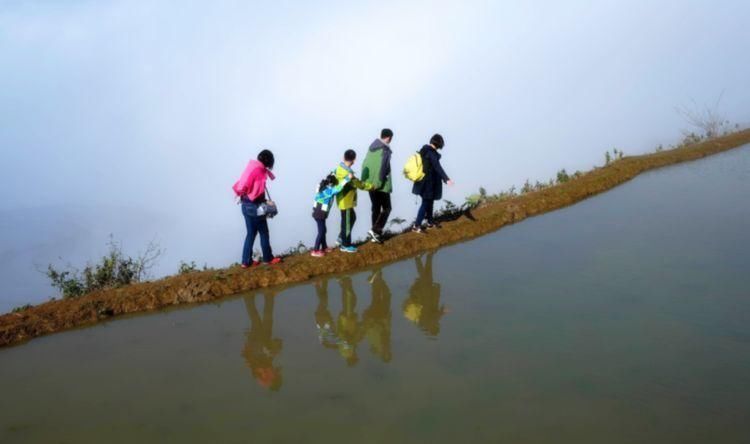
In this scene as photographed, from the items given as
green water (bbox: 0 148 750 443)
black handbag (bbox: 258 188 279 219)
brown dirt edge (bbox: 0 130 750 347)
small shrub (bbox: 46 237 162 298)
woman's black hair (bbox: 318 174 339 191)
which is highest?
woman's black hair (bbox: 318 174 339 191)

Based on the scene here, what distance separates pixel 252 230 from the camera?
8875 mm

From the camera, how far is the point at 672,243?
27.3ft

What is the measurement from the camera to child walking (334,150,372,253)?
29.4 feet

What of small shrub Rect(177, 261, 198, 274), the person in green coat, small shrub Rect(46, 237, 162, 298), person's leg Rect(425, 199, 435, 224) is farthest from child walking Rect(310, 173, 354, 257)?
small shrub Rect(46, 237, 162, 298)

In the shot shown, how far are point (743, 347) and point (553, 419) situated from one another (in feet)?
7.57

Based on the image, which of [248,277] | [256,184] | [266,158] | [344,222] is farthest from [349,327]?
[266,158]

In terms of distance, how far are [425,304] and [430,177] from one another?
3575 mm

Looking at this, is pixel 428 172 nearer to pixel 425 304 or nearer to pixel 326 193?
pixel 326 193

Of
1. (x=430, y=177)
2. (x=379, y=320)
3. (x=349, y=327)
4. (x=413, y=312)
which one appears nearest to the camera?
(x=349, y=327)

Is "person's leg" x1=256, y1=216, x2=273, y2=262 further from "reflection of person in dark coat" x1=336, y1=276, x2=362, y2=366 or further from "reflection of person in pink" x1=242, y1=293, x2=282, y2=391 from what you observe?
"reflection of person in dark coat" x1=336, y1=276, x2=362, y2=366

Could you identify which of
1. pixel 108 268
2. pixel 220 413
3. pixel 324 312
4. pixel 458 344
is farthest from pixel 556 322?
pixel 108 268

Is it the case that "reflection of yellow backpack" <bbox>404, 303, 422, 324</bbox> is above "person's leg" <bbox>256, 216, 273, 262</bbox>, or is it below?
below

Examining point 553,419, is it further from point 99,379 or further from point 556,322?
point 99,379

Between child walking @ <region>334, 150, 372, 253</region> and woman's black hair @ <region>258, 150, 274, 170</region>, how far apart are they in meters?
1.17
